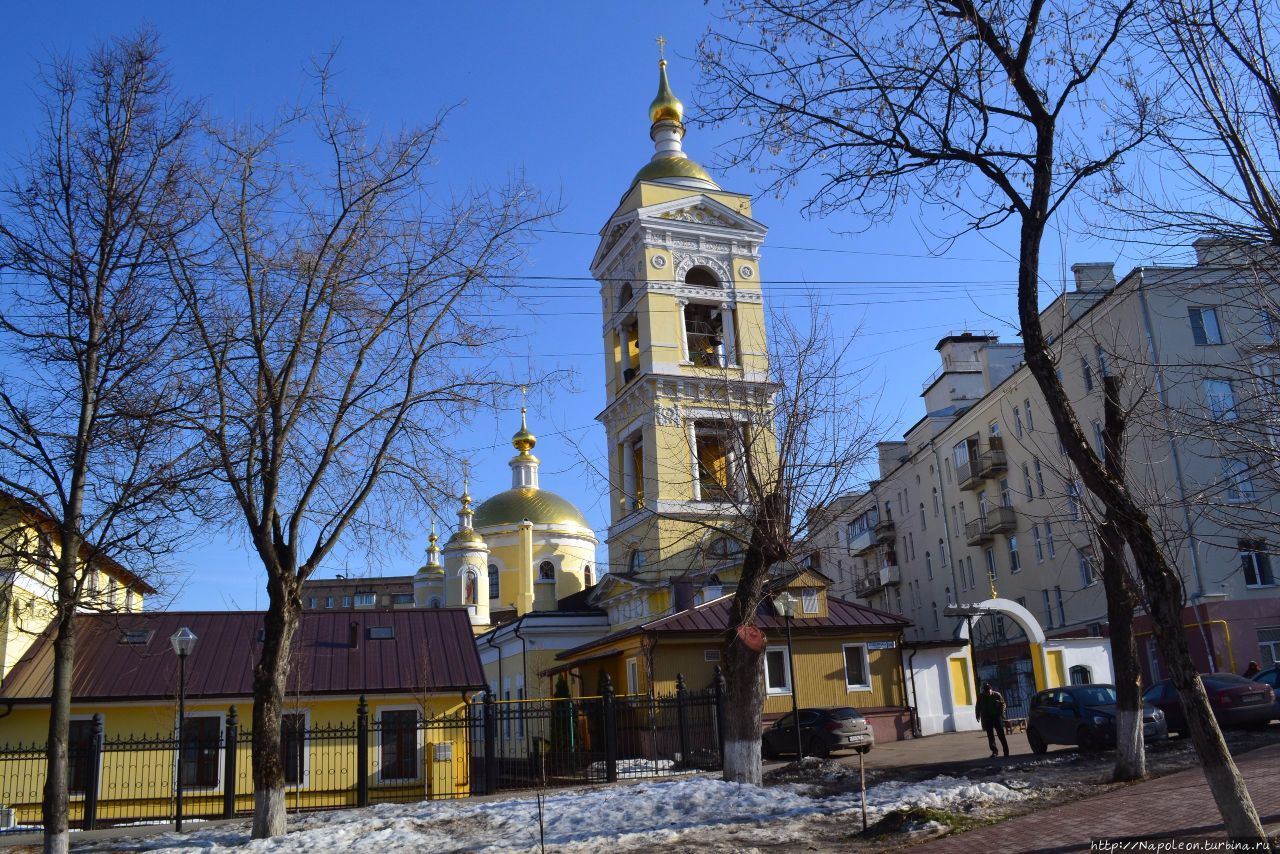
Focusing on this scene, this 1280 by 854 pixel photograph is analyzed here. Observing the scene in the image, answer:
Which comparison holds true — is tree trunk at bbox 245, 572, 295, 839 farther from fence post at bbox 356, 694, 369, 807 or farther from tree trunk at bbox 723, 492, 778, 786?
tree trunk at bbox 723, 492, 778, 786

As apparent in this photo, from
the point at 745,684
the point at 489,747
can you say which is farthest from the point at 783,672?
the point at 745,684

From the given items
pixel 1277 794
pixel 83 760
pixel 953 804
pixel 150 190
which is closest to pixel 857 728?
pixel 953 804

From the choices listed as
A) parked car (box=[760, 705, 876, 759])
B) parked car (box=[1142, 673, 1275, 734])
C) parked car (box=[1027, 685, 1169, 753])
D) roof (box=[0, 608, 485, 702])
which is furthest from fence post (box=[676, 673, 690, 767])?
parked car (box=[1142, 673, 1275, 734])

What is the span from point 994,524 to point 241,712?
31667 mm

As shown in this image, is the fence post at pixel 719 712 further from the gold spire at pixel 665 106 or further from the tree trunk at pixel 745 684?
the gold spire at pixel 665 106

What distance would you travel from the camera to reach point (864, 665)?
31047 mm

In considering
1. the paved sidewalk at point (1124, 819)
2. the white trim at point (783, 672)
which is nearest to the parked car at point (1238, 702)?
the paved sidewalk at point (1124, 819)

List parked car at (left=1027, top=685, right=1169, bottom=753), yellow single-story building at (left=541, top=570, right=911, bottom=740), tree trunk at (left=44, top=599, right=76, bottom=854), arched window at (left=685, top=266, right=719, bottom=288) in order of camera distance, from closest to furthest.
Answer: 1. tree trunk at (left=44, top=599, right=76, bottom=854)
2. parked car at (left=1027, top=685, right=1169, bottom=753)
3. yellow single-story building at (left=541, top=570, right=911, bottom=740)
4. arched window at (left=685, top=266, right=719, bottom=288)

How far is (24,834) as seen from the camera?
17578mm

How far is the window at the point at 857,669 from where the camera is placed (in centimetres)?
3080

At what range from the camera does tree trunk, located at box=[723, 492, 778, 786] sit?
1636 centimetres

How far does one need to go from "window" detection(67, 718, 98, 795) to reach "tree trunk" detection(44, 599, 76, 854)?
7.43 metres

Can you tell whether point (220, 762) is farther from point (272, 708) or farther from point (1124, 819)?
point (1124, 819)

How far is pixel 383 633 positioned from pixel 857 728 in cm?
1147
